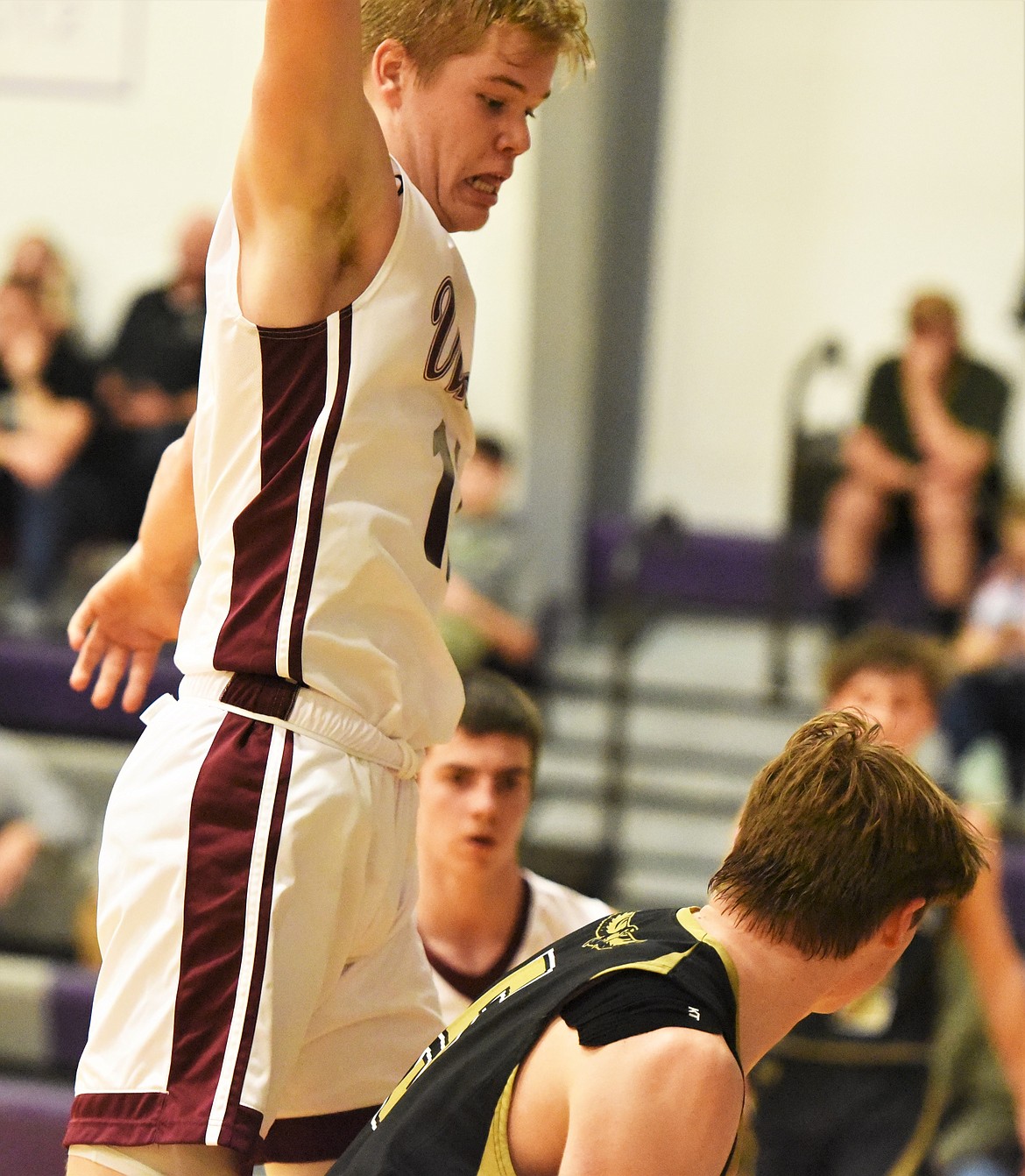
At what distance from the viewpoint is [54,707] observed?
18.2 feet

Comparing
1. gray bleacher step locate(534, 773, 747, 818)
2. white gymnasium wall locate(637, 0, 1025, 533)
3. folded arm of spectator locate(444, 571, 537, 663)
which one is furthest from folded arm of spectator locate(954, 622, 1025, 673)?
white gymnasium wall locate(637, 0, 1025, 533)

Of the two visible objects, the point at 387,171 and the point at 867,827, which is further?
the point at 387,171

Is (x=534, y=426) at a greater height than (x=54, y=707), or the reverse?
(x=534, y=426)

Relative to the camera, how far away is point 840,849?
147cm

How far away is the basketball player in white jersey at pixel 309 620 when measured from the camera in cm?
152

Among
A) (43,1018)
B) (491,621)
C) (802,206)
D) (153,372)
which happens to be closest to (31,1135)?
(43,1018)

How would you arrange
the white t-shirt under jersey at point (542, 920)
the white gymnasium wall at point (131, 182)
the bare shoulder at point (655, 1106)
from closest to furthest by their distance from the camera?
the bare shoulder at point (655, 1106), the white t-shirt under jersey at point (542, 920), the white gymnasium wall at point (131, 182)

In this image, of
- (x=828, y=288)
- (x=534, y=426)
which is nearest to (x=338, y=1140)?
(x=534, y=426)

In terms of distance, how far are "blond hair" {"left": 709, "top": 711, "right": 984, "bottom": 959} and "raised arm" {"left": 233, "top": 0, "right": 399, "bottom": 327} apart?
25.3 inches

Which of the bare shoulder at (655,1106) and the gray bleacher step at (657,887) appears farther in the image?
the gray bleacher step at (657,887)

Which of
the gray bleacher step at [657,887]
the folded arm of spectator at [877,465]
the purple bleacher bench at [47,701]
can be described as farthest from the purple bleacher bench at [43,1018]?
the folded arm of spectator at [877,465]

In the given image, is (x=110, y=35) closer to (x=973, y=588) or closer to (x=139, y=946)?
(x=973, y=588)

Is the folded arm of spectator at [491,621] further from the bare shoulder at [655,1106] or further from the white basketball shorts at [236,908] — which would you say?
the bare shoulder at [655,1106]

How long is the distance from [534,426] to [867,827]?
5.90m
